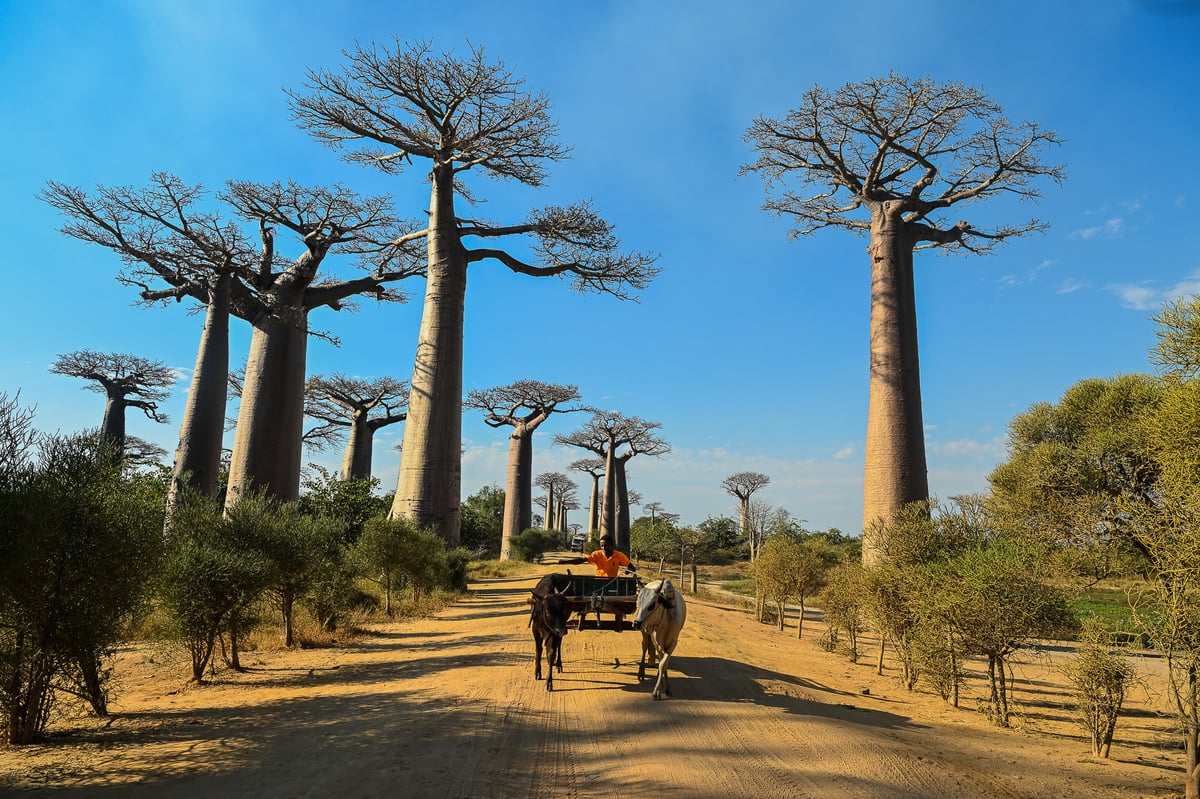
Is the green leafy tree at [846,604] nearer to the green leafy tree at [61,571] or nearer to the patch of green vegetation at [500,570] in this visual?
the green leafy tree at [61,571]

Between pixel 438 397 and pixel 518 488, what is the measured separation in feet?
59.1

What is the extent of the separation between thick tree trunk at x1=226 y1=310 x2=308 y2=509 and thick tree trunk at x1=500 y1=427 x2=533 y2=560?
18.4 meters

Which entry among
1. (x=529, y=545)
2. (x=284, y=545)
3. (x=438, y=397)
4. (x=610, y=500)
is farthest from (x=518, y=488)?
(x=284, y=545)

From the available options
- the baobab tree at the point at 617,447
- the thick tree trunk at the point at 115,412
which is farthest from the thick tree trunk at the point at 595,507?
the thick tree trunk at the point at 115,412

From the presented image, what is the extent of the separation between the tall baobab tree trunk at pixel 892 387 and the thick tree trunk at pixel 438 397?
944 centimetres

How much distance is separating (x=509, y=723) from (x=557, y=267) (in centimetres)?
1513

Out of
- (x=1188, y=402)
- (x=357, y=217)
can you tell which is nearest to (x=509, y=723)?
(x=1188, y=402)

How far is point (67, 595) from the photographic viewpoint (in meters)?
4.65

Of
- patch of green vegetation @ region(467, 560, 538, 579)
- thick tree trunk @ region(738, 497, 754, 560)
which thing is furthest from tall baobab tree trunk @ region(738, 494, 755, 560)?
patch of green vegetation @ region(467, 560, 538, 579)

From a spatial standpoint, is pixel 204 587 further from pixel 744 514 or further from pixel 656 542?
pixel 744 514

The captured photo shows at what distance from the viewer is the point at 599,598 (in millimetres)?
7055

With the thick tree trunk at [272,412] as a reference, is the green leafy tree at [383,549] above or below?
below

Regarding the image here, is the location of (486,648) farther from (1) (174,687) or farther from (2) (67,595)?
(2) (67,595)

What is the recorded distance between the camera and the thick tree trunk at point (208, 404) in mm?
13484
